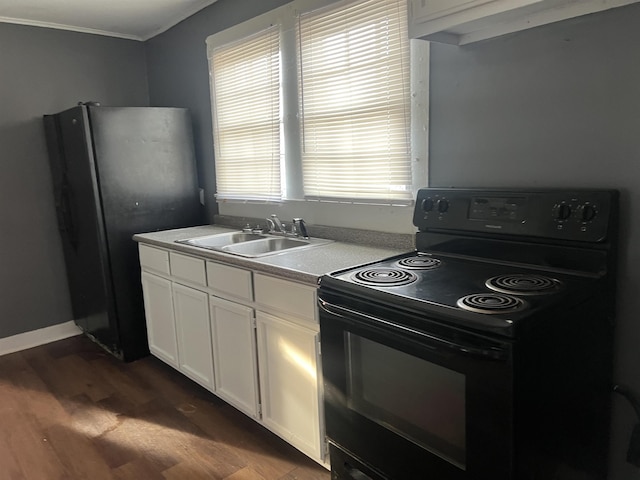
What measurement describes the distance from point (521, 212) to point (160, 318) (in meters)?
2.24

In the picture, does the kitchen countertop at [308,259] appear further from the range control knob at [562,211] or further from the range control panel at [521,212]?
the range control knob at [562,211]

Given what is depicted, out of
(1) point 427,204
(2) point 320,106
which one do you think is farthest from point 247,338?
(2) point 320,106

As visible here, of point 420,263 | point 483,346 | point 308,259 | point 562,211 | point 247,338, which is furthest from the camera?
point 247,338

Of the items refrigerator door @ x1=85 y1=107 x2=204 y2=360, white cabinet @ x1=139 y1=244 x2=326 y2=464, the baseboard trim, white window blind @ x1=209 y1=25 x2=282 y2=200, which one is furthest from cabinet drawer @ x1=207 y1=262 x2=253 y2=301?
the baseboard trim

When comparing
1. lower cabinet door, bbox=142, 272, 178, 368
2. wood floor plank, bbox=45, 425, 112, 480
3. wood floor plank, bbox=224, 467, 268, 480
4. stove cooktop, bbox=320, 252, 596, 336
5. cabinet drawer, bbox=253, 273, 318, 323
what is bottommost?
wood floor plank, bbox=224, 467, 268, 480

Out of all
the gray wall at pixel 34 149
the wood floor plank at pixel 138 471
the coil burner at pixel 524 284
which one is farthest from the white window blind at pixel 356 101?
the gray wall at pixel 34 149

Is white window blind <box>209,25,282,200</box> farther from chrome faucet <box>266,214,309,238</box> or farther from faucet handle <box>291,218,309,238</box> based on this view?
faucet handle <box>291,218,309,238</box>

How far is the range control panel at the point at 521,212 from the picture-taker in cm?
149

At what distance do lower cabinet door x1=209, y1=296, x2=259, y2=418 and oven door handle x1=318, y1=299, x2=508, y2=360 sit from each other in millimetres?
697

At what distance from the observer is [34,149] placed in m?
3.57

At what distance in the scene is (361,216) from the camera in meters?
2.44

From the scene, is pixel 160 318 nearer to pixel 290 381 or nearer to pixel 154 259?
pixel 154 259

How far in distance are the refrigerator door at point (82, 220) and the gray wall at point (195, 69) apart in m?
0.78

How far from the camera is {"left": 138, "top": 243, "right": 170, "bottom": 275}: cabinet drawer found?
2.85 m
